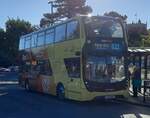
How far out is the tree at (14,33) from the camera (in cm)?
8269

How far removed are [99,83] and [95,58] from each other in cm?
114

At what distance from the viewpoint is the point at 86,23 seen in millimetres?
19875

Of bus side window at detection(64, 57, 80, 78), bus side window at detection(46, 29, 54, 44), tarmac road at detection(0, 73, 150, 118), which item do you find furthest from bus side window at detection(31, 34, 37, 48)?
tarmac road at detection(0, 73, 150, 118)

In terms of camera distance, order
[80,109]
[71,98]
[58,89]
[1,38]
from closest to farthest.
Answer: [80,109], [71,98], [58,89], [1,38]

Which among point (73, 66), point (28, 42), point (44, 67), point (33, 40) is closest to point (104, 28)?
point (73, 66)

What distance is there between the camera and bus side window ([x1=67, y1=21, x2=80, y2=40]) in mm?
20141

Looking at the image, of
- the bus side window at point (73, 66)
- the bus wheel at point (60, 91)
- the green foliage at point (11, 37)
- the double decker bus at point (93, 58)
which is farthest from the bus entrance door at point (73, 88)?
the green foliage at point (11, 37)

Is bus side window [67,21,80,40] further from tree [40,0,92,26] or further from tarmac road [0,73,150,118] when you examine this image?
tree [40,0,92,26]

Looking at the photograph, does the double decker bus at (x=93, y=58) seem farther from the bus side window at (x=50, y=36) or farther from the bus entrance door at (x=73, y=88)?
the bus side window at (x=50, y=36)

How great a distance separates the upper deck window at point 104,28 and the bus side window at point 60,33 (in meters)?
2.30

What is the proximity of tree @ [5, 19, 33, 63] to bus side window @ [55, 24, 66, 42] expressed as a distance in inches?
2320

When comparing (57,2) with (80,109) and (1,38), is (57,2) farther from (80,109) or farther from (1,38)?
(80,109)

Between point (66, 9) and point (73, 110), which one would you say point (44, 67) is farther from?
point (66, 9)

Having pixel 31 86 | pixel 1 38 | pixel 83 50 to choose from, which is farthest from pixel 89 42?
pixel 1 38
